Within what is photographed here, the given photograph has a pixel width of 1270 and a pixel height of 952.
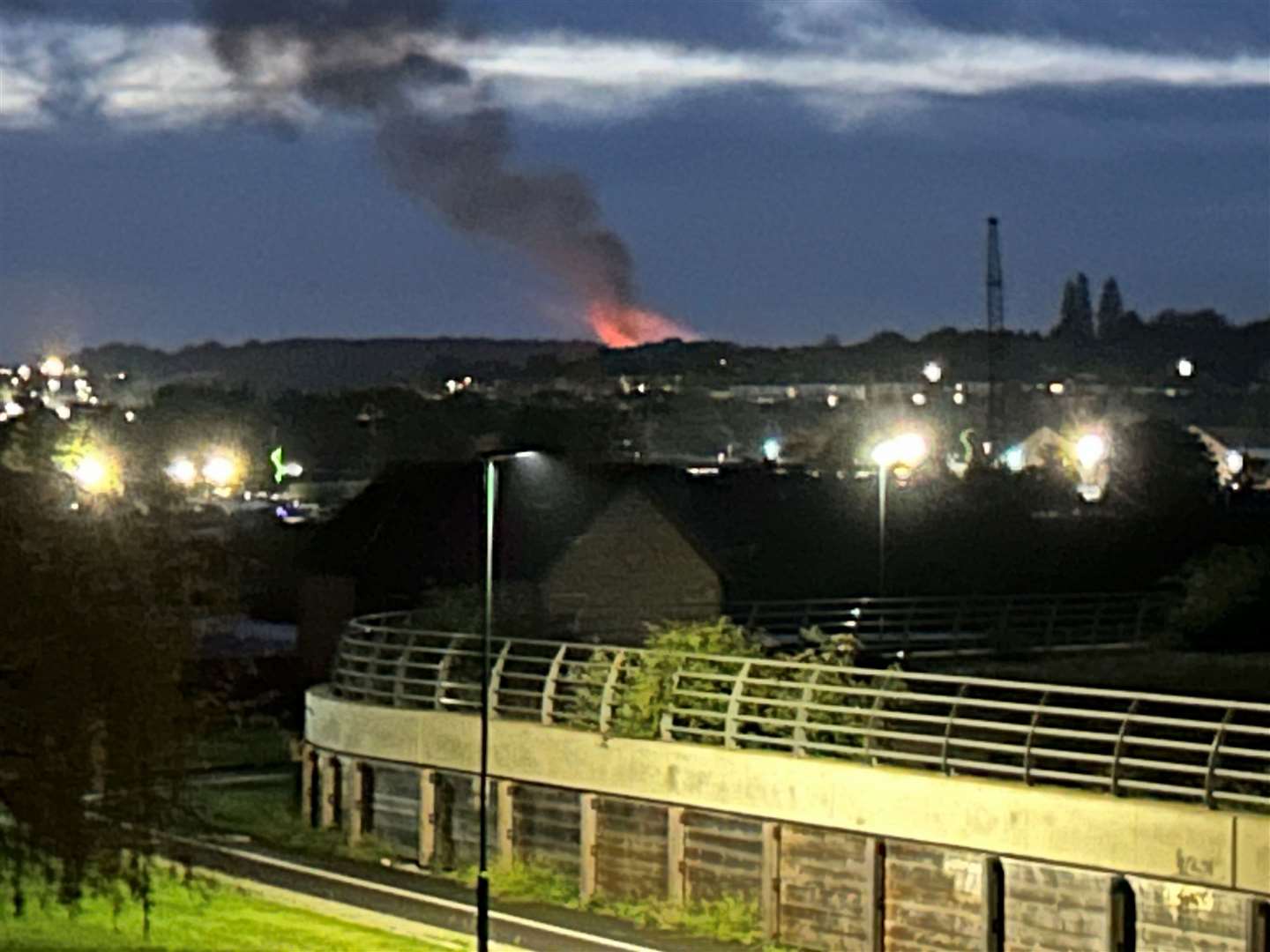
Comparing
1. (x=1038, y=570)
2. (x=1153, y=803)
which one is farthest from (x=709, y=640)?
(x=1038, y=570)

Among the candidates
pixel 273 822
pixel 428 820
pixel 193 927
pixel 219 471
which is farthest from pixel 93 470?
pixel 219 471

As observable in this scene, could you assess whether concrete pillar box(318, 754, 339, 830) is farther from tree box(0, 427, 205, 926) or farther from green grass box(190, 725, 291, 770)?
tree box(0, 427, 205, 926)

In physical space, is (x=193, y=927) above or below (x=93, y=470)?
below

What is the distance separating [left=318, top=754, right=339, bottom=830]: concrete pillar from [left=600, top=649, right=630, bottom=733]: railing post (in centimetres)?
756

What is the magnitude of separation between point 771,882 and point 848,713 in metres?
2.31

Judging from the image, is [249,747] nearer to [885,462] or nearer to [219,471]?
[885,462]

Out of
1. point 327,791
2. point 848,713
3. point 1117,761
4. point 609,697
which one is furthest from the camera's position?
point 327,791

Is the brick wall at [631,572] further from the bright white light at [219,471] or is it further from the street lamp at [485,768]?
the bright white light at [219,471]

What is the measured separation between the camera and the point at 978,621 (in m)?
60.5

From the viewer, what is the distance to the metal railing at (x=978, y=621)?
57031mm

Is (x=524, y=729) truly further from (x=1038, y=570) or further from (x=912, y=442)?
(x=912, y=442)

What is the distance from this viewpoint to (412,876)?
39.2m

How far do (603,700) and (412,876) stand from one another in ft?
15.6

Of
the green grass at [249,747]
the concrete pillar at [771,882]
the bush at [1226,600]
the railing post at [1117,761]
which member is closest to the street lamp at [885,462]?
the bush at [1226,600]
